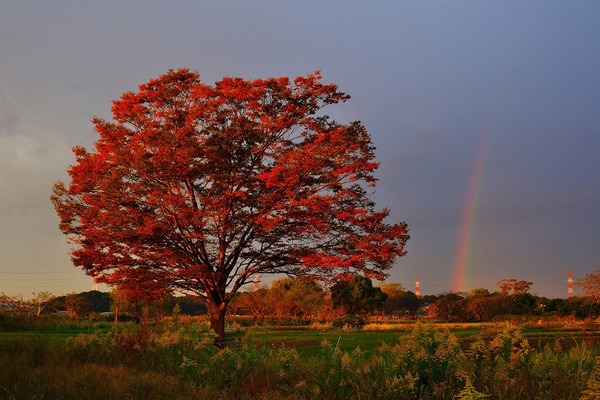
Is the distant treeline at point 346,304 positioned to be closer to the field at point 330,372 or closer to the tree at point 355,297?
the tree at point 355,297

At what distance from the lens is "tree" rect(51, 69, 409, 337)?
20.6 m

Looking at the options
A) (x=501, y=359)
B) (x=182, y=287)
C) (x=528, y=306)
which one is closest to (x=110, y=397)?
(x=501, y=359)

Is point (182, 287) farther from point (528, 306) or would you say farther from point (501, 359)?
point (528, 306)

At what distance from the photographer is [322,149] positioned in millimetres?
20141

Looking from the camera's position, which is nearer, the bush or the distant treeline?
the bush

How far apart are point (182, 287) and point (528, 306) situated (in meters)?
46.2

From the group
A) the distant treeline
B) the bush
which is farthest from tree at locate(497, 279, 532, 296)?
the bush

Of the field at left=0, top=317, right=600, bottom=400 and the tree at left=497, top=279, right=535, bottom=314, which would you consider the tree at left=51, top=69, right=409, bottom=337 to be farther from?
the tree at left=497, top=279, right=535, bottom=314

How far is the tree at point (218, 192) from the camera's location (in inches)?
812

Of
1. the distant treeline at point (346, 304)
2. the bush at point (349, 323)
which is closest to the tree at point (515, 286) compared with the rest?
the distant treeline at point (346, 304)

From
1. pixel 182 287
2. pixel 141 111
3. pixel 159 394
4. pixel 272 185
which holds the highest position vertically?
pixel 141 111

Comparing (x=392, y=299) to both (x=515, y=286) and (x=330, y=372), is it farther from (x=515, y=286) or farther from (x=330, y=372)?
(x=330, y=372)

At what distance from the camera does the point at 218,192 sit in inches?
841

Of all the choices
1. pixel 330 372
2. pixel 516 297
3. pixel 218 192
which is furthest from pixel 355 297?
pixel 330 372
